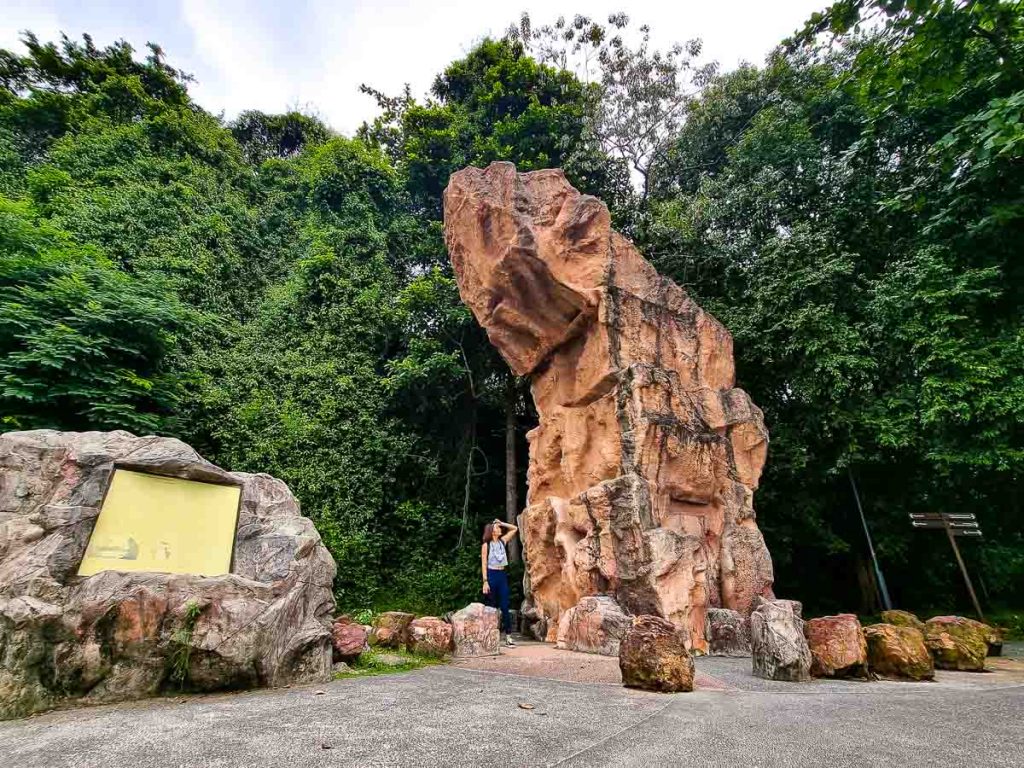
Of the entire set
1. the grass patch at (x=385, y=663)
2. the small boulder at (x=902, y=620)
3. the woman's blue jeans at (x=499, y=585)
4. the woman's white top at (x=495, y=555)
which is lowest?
the grass patch at (x=385, y=663)

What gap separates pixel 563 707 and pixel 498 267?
754 cm

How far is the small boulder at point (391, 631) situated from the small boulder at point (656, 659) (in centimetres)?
305

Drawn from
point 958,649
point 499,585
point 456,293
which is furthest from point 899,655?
point 456,293

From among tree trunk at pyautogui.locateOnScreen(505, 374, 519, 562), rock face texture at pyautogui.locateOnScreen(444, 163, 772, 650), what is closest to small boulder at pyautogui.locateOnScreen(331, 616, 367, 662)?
rock face texture at pyautogui.locateOnScreen(444, 163, 772, 650)

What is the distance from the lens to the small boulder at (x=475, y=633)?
6.19 metres

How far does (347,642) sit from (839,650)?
4732mm

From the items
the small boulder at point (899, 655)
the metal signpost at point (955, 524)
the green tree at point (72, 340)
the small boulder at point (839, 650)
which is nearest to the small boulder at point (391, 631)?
the small boulder at point (839, 650)

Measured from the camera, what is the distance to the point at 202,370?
1192cm

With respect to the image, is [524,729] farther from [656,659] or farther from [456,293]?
[456,293]

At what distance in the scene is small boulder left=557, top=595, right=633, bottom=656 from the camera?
6234 millimetres

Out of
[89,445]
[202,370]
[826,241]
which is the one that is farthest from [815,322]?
[202,370]

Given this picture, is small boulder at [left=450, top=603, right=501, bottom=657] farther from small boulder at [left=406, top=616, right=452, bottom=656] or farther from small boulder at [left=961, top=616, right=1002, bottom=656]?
small boulder at [left=961, top=616, right=1002, bottom=656]

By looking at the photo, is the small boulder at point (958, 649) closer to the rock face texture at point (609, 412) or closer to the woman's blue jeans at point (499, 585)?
the rock face texture at point (609, 412)

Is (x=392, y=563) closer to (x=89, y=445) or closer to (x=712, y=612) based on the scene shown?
(x=712, y=612)
